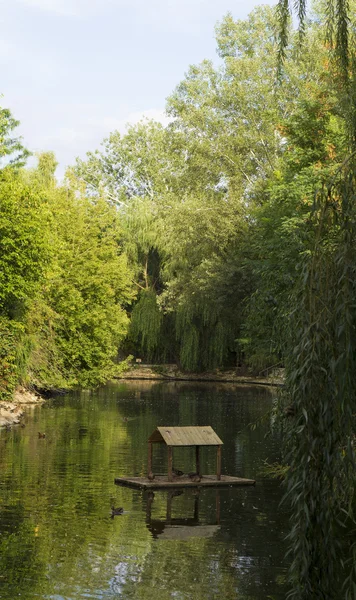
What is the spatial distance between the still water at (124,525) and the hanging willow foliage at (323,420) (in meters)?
5.59

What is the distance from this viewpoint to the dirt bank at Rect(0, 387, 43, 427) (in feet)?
122

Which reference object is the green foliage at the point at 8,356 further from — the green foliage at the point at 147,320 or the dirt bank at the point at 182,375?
the dirt bank at the point at 182,375

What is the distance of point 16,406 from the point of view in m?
41.2

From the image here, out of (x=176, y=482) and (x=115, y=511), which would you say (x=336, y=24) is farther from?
(x=176, y=482)

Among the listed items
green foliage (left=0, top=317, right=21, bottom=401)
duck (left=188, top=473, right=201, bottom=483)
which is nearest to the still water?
duck (left=188, top=473, right=201, bottom=483)

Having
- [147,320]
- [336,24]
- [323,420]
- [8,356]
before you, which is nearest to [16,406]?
[8,356]

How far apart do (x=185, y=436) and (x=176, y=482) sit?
1141mm

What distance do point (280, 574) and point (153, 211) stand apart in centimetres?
5557

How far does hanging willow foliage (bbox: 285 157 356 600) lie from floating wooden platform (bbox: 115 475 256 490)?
14066mm

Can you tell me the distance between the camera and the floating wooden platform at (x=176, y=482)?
22.6m

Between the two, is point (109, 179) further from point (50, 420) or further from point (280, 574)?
point (280, 574)

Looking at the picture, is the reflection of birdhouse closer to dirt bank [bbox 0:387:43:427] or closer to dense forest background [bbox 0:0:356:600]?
dense forest background [bbox 0:0:356:600]

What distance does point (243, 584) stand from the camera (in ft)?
47.4

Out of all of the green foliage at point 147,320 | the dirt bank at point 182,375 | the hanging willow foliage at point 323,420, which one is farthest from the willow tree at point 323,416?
the green foliage at point 147,320
